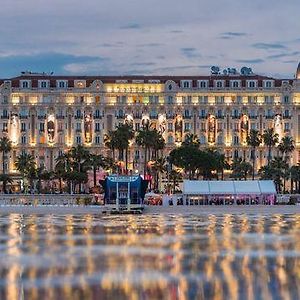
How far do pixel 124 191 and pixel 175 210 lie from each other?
229 inches

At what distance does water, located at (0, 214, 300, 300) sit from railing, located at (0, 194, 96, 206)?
41.2m

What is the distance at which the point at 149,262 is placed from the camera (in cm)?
4638

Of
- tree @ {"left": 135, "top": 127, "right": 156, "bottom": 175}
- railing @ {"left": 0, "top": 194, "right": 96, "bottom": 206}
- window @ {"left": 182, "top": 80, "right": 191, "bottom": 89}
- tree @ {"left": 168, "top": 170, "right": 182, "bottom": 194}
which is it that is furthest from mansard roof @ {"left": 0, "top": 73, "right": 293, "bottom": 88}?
railing @ {"left": 0, "top": 194, "right": 96, "bottom": 206}

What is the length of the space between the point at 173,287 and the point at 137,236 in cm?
2384

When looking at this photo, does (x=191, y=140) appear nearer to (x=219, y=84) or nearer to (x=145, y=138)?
(x=145, y=138)

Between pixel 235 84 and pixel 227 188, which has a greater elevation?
pixel 235 84

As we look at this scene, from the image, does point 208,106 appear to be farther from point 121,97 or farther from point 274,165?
point 274,165

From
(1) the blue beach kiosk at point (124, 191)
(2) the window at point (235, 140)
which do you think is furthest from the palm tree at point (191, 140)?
(1) the blue beach kiosk at point (124, 191)

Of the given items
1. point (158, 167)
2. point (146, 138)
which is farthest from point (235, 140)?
point (158, 167)

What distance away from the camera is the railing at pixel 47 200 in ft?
378

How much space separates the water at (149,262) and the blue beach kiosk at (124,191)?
96.6ft

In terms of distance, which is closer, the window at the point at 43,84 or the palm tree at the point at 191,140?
the palm tree at the point at 191,140

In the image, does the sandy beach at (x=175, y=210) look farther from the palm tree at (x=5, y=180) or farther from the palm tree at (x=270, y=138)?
the palm tree at (x=270, y=138)

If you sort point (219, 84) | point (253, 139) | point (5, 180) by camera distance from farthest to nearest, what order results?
point (219, 84)
point (253, 139)
point (5, 180)
